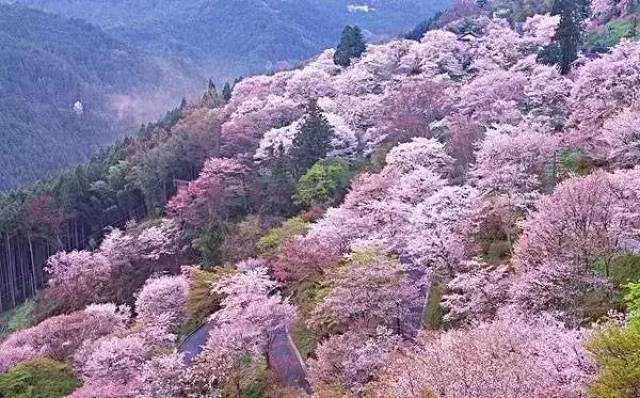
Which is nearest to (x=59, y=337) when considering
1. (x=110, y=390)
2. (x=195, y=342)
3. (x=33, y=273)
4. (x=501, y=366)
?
(x=195, y=342)

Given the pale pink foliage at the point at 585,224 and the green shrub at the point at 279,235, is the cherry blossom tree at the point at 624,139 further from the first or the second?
the green shrub at the point at 279,235

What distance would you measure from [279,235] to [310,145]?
1344cm

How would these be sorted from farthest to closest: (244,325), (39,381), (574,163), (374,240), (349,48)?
(349,48) < (574,163) < (374,240) < (39,381) < (244,325)

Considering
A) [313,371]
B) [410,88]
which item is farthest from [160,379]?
[410,88]

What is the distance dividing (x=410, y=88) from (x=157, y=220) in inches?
1071

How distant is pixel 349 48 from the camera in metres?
85.4

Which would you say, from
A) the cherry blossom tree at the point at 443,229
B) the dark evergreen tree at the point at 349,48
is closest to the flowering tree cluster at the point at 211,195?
the cherry blossom tree at the point at 443,229

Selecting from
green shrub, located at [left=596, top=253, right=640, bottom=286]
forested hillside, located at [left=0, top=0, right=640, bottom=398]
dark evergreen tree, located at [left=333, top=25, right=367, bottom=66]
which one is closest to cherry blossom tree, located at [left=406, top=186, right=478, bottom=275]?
forested hillside, located at [left=0, top=0, right=640, bottom=398]

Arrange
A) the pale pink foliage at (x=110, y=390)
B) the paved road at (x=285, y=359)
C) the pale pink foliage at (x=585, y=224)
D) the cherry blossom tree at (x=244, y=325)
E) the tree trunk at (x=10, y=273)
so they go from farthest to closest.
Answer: the tree trunk at (x=10, y=273), the paved road at (x=285, y=359), the pale pink foliage at (x=110, y=390), the cherry blossom tree at (x=244, y=325), the pale pink foliage at (x=585, y=224)

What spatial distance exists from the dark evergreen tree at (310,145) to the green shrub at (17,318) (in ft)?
86.6

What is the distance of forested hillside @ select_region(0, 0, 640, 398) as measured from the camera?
75.4ft

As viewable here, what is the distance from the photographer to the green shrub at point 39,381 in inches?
1246

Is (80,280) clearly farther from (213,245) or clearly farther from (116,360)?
(116,360)

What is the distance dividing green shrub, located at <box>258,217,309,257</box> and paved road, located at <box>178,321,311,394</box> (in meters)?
8.25
